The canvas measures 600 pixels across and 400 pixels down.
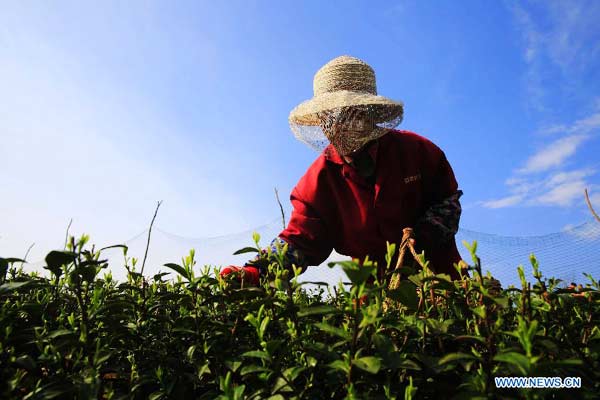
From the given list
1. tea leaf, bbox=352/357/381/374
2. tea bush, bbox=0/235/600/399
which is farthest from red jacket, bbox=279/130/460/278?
tea leaf, bbox=352/357/381/374

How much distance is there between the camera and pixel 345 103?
9.37 feet

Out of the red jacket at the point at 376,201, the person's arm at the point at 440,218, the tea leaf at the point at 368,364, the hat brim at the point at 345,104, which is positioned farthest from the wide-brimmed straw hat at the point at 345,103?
the tea leaf at the point at 368,364

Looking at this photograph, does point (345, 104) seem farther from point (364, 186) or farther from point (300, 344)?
point (300, 344)

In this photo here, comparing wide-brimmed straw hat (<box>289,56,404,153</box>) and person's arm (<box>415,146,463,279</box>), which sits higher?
wide-brimmed straw hat (<box>289,56,404,153</box>)

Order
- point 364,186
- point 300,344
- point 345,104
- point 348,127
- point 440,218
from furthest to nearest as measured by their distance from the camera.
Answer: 1. point 364,186
2. point 440,218
3. point 348,127
4. point 345,104
5. point 300,344

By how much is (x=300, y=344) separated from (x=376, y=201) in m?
2.34

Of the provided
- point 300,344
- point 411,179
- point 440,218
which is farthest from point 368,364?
point 411,179

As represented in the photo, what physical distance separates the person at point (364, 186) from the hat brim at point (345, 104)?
0.01m

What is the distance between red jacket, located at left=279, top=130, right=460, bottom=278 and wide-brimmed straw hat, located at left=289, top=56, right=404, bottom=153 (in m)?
0.31

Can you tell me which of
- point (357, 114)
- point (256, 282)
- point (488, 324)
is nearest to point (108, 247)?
point (256, 282)

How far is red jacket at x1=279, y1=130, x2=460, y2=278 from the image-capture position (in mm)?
3406

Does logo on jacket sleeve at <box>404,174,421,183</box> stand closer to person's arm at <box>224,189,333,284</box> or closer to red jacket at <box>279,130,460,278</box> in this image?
red jacket at <box>279,130,460,278</box>

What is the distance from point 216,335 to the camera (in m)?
1.37

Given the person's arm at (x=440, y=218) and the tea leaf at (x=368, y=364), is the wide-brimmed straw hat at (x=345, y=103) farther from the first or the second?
the tea leaf at (x=368, y=364)
